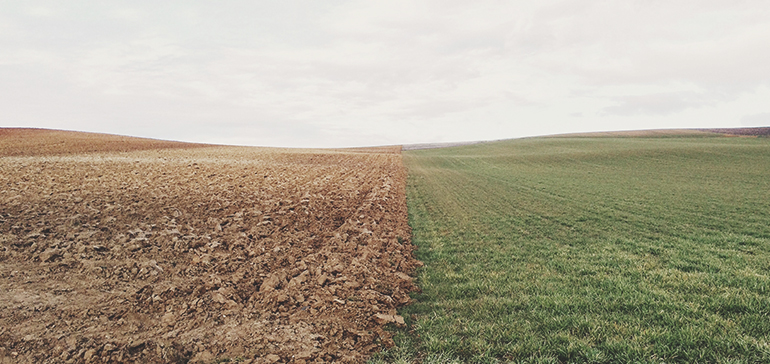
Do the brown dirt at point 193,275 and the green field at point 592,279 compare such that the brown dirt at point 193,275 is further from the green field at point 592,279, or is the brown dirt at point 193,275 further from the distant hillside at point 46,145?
the distant hillside at point 46,145

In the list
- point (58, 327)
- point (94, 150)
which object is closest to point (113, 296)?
point (58, 327)

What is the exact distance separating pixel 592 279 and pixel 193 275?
829 cm

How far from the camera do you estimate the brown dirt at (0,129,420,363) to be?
197 inches

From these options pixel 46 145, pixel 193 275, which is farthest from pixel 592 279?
pixel 46 145

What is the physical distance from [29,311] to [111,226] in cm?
473

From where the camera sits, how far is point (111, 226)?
9.97 m

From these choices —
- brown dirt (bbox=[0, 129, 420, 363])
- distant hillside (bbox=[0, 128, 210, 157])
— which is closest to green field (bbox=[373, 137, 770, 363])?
brown dirt (bbox=[0, 129, 420, 363])

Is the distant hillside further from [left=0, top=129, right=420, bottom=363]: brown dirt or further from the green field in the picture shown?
the green field

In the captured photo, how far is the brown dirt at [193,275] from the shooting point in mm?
5008

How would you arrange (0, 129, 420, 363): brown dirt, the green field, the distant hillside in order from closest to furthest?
the green field, (0, 129, 420, 363): brown dirt, the distant hillside

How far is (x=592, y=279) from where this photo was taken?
7.05 meters

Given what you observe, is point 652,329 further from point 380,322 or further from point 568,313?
point 380,322

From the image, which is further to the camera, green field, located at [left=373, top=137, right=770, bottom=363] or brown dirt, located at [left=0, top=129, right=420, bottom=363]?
brown dirt, located at [left=0, top=129, right=420, bottom=363]

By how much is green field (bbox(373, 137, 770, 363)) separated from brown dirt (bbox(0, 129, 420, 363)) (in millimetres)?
981
